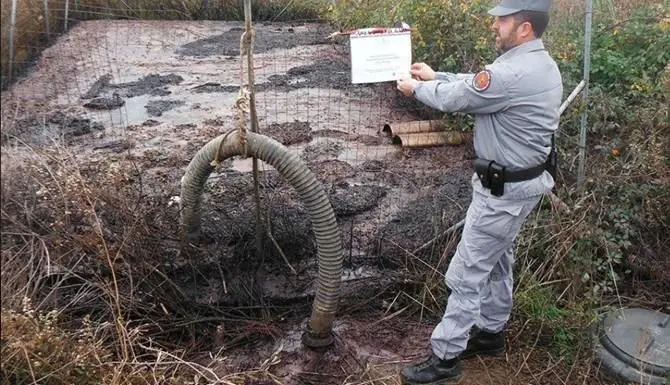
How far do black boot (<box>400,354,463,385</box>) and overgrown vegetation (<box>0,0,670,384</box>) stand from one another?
0.23 meters

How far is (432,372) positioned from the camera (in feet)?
11.4

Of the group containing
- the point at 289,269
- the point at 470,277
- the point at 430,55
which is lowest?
the point at 289,269

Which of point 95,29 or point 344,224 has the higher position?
point 95,29

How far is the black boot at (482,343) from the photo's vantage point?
374 centimetres

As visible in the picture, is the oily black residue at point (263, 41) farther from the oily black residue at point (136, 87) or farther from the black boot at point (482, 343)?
the black boot at point (482, 343)

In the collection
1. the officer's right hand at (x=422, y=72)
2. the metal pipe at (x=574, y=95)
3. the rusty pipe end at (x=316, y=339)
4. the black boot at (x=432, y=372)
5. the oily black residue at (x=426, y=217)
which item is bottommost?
the black boot at (x=432, y=372)

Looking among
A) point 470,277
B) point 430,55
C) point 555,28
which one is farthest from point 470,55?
point 470,277

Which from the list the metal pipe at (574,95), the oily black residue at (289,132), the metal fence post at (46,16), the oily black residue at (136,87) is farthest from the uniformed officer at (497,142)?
the oily black residue at (136,87)

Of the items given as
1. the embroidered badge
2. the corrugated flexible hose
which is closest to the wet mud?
the corrugated flexible hose

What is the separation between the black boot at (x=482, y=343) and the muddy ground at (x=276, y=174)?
3.1 inches

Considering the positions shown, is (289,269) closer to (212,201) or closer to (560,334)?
(212,201)

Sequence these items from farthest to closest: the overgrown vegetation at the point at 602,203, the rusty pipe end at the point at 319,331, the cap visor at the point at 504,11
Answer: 1. the overgrown vegetation at the point at 602,203
2. the rusty pipe end at the point at 319,331
3. the cap visor at the point at 504,11

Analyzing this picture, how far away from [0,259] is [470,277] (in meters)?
2.15

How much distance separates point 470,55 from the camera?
248 inches
